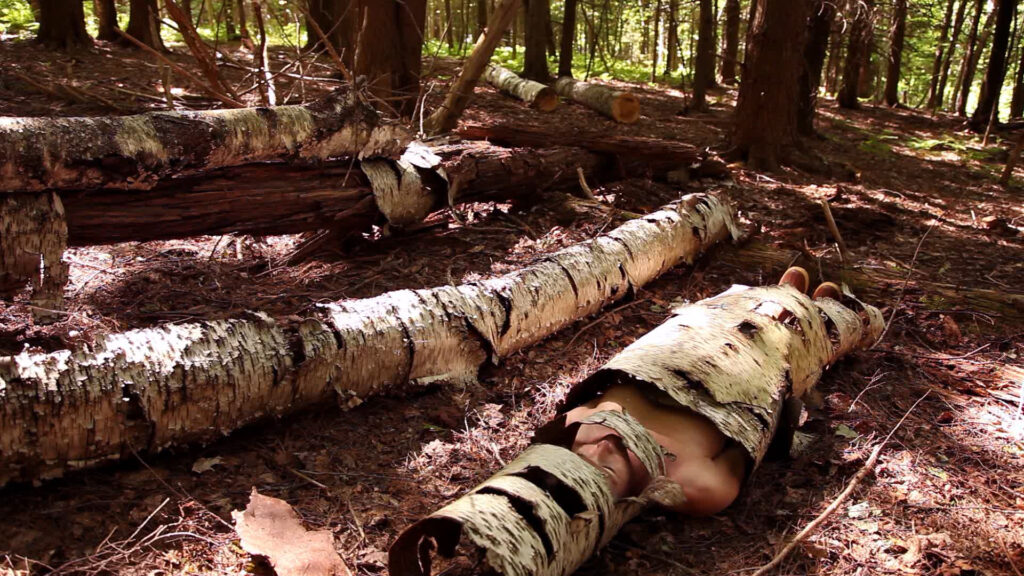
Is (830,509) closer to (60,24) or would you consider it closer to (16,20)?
(60,24)

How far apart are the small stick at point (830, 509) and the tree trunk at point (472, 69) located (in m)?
5.27

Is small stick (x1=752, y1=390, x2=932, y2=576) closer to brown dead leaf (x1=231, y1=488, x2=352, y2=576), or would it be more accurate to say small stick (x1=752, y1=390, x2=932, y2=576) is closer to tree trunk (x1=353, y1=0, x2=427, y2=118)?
brown dead leaf (x1=231, y1=488, x2=352, y2=576)

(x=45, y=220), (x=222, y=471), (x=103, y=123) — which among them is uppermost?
(x=103, y=123)

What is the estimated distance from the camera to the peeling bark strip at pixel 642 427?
209cm

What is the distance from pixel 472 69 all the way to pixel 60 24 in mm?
8031

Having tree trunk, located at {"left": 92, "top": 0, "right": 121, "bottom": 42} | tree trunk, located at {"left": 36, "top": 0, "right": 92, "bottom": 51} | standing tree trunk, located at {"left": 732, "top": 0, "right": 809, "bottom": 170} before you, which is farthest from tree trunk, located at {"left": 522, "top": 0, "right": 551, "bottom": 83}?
tree trunk, located at {"left": 36, "top": 0, "right": 92, "bottom": 51}

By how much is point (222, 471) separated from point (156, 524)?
0.36 metres

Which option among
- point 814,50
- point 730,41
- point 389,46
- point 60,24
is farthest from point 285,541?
point 730,41

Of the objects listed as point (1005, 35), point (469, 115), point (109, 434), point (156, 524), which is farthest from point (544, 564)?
point (1005, 35)

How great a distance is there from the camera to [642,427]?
2.60 m

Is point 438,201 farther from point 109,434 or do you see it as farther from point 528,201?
point 109,434

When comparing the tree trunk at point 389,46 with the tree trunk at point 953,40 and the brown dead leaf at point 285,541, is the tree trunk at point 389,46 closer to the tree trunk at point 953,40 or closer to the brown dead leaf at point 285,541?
the brown dead leaf at point 285,541

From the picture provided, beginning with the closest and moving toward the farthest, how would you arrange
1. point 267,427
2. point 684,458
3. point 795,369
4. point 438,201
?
point 684,458
point 267,427
point 795,369
point 438,201

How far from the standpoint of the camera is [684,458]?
107 inches
